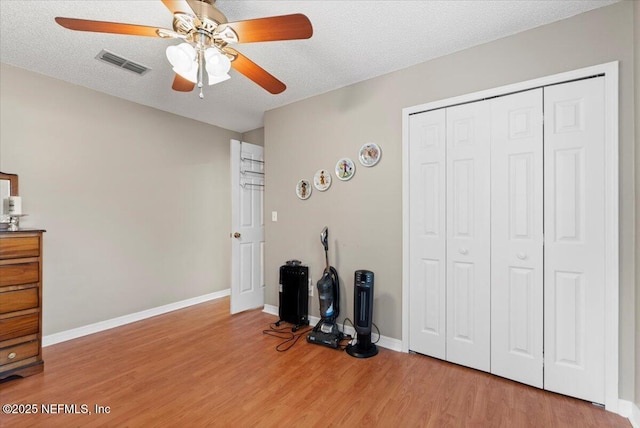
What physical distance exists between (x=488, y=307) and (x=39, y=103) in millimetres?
4389

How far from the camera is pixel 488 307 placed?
223 centimetres

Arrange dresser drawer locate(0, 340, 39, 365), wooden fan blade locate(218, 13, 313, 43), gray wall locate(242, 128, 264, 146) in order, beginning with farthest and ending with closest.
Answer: gray wall locate(242, 128, 264, 146) → dresser drawer locate(0, 340, 39, 365) → wooden fan blade locate(218, 13, 313, 43)

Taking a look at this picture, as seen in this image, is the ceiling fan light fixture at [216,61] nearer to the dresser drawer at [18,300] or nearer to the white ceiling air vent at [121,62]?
the white ceiling air vent at [121,62]

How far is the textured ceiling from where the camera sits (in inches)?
72.6

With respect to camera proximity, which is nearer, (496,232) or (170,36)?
(170,36)

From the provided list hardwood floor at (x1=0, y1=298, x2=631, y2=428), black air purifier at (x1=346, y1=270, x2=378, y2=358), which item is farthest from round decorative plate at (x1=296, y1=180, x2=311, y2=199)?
hardwood floor at (x1=0, y1=298, x2=631, y2=428)

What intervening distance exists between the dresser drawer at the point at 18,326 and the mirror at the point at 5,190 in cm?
83

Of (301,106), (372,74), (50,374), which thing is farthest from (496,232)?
(50,374)

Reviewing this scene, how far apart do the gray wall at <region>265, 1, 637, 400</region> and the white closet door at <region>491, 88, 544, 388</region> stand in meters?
0.31

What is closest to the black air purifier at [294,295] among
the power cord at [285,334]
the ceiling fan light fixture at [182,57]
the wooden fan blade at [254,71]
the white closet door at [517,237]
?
the power cord at [285,334]

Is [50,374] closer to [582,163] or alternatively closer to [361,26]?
[361,26]

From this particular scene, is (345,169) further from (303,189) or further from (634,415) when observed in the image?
(634,415)

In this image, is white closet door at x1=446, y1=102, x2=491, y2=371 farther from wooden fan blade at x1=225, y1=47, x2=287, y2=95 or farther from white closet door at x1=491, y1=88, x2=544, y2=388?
wooden fan blade at x1=225, y1=47, x2=287, y2=95

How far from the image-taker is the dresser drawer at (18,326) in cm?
210
